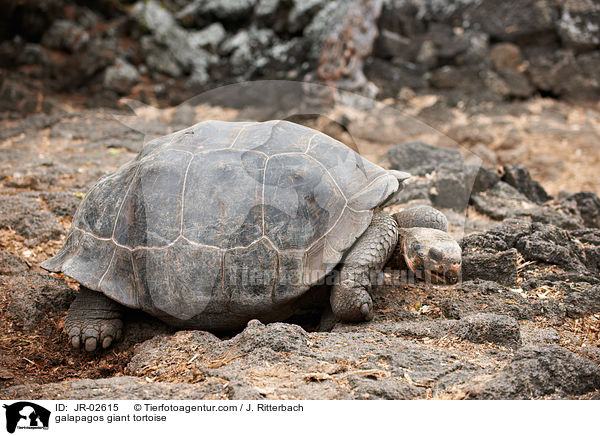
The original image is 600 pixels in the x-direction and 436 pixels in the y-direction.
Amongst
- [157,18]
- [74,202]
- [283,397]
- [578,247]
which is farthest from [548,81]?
[283,397]

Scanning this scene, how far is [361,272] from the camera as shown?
2.79m

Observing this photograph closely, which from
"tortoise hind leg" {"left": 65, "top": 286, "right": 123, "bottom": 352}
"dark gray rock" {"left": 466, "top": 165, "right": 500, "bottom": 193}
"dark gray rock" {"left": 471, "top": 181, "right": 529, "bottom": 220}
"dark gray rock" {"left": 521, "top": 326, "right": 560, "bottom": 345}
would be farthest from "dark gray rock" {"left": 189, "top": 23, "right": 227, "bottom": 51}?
"dark gray rock" {"left": 521, "top": 326, "right": 560, "bottom": 345}

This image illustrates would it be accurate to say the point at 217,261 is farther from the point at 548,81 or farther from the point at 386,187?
the point at 548,81

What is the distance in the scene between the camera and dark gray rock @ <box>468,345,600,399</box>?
6.60 ft

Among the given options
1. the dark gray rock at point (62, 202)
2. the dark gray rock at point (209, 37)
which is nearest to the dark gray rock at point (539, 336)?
the dark gray rock at point (62, 202)

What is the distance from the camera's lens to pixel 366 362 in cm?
228

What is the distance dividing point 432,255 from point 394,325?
438 millimetres

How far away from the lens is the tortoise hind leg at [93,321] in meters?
2.90

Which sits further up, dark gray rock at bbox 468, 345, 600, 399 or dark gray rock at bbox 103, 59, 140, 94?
dark gray rock at bbox 468, 345, 600, 399

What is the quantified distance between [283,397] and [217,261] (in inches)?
37.4

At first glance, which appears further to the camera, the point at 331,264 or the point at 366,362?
the point at 331,264

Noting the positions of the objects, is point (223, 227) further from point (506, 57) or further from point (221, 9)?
point (221, 9)

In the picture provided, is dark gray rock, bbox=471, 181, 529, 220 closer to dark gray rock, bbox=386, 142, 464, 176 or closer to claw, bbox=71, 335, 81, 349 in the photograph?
dark gray rock, bbox=386, 142, 464, 176

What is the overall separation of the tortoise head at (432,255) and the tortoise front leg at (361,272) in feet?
0.38
